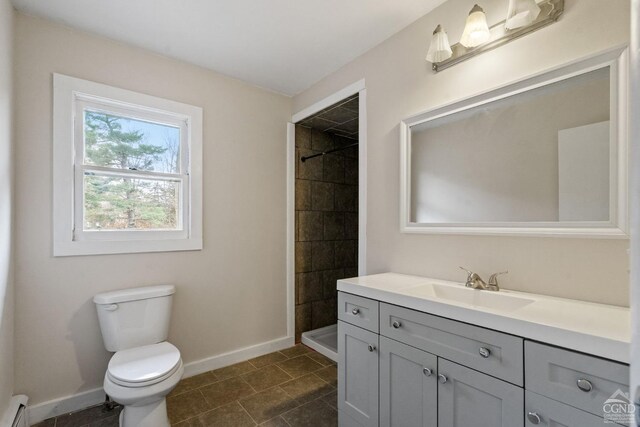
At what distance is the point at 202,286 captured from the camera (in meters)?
2.46

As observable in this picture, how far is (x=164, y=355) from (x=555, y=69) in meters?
2.51

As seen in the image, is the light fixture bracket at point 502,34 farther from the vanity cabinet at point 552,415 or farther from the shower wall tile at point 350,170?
the shower wall tile at point 350,170

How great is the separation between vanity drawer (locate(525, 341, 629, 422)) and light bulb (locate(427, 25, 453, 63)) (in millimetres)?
1473

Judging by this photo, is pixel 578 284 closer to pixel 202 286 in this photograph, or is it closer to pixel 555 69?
pixel 555 69

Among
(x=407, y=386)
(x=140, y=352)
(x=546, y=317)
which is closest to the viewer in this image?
(x=546, y=317)

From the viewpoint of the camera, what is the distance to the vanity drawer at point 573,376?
2.83 feet

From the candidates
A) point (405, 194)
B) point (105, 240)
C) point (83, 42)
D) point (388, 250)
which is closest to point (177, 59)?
point (83, 42)

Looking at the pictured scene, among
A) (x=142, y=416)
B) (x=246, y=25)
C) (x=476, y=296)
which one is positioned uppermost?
(x=246, y=25)

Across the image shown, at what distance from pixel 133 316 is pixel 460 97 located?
241 cm

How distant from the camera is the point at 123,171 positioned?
215 centimetres

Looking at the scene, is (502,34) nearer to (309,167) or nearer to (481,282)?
(481,282)

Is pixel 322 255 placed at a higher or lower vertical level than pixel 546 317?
lower

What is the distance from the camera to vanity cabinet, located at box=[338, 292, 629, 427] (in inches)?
36.3

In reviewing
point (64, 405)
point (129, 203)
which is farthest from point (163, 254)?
point (64, 405)
